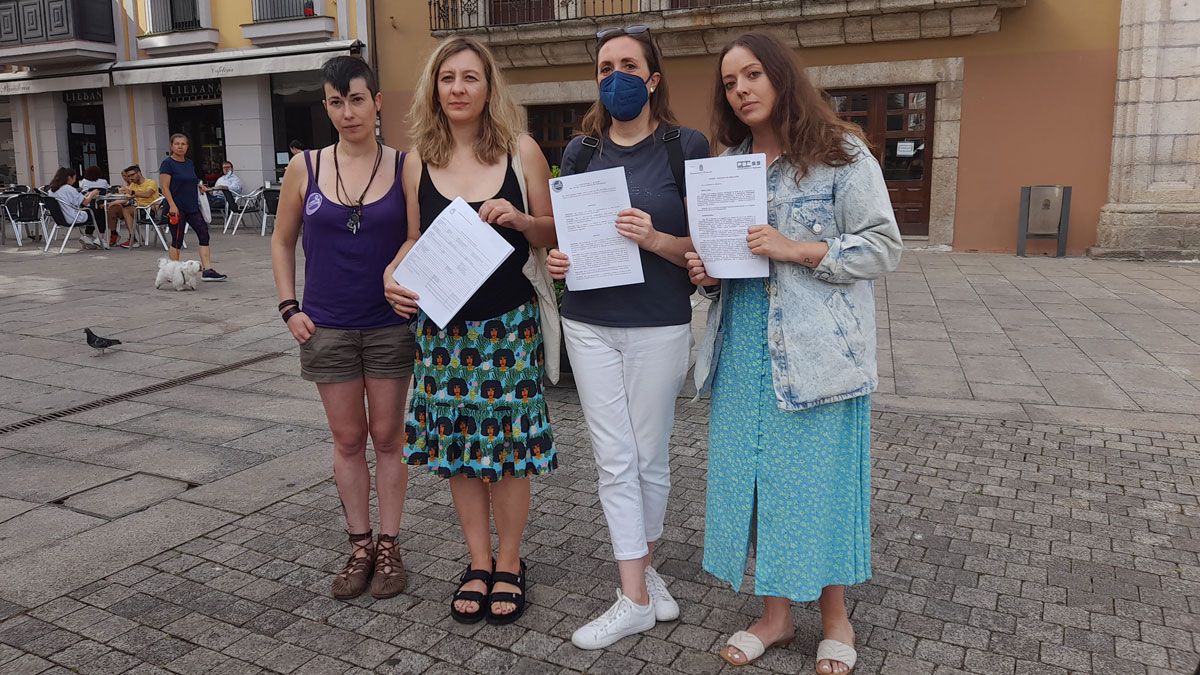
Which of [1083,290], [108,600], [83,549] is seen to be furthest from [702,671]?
[1083,290]

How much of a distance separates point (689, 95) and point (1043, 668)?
13568mm

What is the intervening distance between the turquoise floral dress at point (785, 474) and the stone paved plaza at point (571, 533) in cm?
31

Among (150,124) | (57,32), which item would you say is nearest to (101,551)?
(150,124)

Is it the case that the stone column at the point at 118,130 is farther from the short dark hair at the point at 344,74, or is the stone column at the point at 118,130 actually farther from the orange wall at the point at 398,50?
the short dark hair at the point at 344,74

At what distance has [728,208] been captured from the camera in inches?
99.2

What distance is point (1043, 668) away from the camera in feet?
8.54

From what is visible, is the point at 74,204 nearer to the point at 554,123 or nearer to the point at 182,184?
the point at 182,184

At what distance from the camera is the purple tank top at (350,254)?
2.98 m

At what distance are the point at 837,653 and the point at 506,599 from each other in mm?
1026

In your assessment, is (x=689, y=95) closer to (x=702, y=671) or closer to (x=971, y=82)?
(x=971, y=82)

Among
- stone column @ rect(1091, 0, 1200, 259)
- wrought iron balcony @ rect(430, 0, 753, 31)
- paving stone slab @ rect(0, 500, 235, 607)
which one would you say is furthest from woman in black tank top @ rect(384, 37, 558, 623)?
wrought iron balcony @ rect(430, 0, 753, 31)

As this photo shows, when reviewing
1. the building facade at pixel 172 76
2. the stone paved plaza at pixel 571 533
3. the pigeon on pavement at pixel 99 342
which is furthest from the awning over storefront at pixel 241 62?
the stone paved plaza at pixel 571 533

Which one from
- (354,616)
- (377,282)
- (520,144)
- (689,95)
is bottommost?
(354,616)

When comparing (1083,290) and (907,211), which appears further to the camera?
(907,211)
